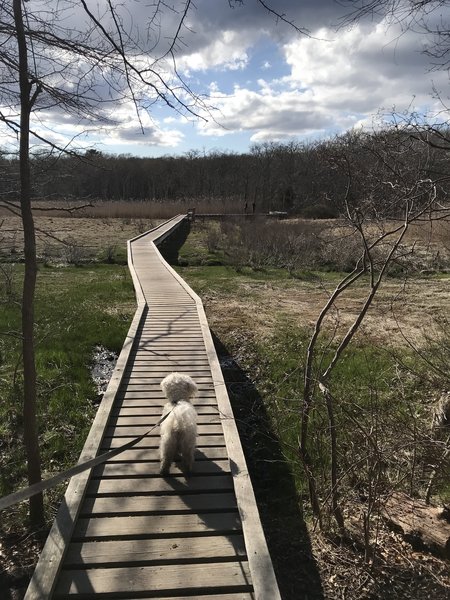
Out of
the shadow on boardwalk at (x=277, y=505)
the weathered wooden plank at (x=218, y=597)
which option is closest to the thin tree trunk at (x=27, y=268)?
the weathered wooden plank at (x=218, y=597)

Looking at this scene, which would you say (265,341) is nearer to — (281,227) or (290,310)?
(290,310)

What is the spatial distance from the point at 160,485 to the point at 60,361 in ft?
14.3

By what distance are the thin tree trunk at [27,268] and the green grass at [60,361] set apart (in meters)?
0.22

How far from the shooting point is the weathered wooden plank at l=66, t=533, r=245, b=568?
2922mm

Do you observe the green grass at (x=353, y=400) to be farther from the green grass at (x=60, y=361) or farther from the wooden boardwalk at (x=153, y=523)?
the green grass at (x=60, y=361)

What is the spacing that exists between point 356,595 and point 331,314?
320 inches

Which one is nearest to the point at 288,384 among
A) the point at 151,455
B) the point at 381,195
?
the point at 151,455

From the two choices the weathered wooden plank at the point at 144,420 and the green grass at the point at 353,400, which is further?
the weathered wooden plank at the point at 144,420

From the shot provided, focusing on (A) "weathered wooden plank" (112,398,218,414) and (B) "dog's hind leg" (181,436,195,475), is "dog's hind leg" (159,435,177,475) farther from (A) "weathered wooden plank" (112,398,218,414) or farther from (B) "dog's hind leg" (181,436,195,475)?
(A) "weathered wooden plank" (112,398,218,414)

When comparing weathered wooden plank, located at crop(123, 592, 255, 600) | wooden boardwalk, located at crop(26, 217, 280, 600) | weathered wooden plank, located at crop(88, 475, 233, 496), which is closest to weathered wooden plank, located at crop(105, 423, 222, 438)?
wooden boardwalk, located at crop(26, 217, 280, 600)

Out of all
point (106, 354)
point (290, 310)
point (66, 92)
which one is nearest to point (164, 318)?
point (106, 354)

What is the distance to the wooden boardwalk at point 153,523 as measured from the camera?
2740 millimetres

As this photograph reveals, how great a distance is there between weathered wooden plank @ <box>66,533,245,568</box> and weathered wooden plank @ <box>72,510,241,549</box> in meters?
0.05

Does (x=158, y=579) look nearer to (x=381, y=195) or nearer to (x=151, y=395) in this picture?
(x=151, y=395)
